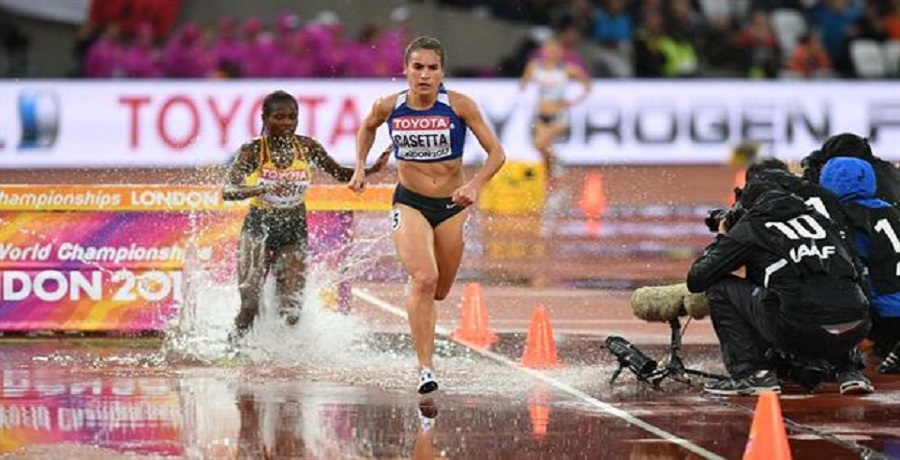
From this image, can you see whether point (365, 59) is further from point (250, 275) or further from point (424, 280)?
point (424, 280)

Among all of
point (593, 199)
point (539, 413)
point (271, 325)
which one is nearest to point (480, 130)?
point (539, 413)

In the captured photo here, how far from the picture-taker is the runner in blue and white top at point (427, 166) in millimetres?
12344

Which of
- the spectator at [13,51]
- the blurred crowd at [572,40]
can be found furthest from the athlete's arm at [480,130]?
the spectator at [13,51]

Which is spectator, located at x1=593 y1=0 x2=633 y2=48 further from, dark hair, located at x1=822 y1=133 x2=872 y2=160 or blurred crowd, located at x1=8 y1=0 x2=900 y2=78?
dark hair, located at x1=822 y1=133 x2=872 y2=160

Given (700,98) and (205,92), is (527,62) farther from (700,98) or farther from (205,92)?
(205,92)

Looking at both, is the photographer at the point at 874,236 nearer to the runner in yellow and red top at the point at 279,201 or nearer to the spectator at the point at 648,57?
the runner in yellow and red top at the point at 279,201

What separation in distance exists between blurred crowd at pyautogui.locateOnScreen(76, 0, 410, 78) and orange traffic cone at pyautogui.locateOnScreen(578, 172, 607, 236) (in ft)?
13.9

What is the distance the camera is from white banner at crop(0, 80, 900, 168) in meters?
31.0

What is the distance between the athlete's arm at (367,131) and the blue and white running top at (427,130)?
81 millimetres

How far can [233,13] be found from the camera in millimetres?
33219

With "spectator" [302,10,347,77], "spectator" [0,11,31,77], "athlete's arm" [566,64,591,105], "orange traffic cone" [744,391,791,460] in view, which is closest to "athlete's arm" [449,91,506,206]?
"orange traffic cone" [744,391,791,460]

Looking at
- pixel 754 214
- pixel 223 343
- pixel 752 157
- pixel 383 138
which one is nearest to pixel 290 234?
pixel 223 343

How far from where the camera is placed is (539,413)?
1136 centimetres

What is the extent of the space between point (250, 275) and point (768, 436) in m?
5.59
